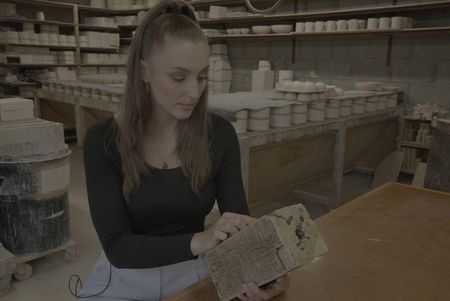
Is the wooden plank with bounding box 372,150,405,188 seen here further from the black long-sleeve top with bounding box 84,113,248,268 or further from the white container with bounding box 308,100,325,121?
the black long-sleeve top with bounding box 84,113,248,268

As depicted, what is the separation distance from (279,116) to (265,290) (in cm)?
190

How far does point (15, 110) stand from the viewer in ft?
7.27

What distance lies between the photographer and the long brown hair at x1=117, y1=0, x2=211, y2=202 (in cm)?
108

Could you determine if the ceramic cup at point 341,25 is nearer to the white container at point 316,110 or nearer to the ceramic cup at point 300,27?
the ceramic cup at point 300,27

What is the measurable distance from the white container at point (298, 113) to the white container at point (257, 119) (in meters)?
0.33

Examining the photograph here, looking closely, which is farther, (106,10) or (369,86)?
(106,10)

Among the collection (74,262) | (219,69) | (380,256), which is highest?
(219,69)

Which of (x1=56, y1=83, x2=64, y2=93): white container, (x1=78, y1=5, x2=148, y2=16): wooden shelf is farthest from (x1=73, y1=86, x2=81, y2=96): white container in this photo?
(x1=78, y1=5, x2=148, y2=16): wooden shelf

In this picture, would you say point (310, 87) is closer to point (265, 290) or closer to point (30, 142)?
point (30, 142)

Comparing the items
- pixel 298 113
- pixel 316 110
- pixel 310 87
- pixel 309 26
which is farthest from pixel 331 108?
pixel 309 26

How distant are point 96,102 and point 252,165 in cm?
218

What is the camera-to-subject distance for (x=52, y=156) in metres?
2.08

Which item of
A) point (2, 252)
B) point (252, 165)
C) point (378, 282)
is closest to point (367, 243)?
point (378, 282)

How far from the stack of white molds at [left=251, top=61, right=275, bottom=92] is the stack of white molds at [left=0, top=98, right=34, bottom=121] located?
2932 millimetres
